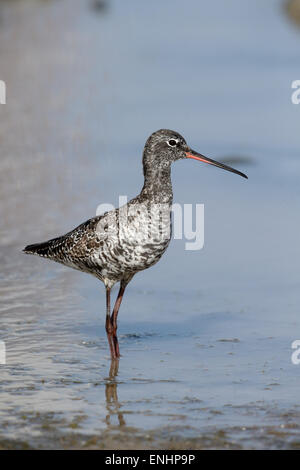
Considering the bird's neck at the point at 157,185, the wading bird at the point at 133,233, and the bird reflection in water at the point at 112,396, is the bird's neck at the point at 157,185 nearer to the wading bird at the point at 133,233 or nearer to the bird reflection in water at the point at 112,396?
the wading bird at the point at 133,233

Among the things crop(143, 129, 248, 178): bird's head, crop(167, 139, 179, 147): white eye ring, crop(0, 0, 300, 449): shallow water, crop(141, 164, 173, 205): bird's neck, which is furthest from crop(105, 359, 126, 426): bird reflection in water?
crop(167, 139, 179, 147): white eye ring

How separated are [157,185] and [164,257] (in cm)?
326

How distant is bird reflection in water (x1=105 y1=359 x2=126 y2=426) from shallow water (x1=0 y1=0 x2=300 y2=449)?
0.08 feet

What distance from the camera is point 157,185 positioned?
31.9ft

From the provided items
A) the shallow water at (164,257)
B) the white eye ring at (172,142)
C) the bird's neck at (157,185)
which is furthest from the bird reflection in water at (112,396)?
the white eye ring at (172,142)

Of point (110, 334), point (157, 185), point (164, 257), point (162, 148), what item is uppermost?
point (162, 148)

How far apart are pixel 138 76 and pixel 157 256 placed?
1535 cm

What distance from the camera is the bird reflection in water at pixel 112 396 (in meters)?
8.06

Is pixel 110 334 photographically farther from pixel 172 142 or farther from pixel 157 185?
pixel 172 142

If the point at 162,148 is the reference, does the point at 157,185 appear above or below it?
below

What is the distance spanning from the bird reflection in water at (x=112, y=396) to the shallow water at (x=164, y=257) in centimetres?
3

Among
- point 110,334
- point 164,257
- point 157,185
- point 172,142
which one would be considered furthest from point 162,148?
point 164,257

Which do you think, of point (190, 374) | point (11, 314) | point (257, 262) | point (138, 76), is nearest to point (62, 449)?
point (190, 374)

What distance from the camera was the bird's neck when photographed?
9648 millimetres
